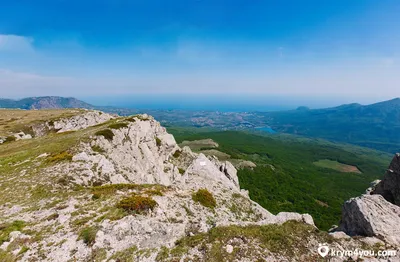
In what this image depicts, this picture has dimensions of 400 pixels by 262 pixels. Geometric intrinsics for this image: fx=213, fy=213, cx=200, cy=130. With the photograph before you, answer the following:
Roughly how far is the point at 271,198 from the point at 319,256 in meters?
102

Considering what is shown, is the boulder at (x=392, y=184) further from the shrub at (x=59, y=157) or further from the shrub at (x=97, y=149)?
the shrub at (x=59, y=157)

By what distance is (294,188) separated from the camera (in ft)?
437

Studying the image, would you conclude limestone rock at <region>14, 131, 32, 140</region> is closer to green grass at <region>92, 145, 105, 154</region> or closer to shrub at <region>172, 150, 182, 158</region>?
green grass at <region>92, 145, 105, 154</region>

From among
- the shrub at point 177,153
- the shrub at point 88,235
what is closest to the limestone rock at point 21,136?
the shrub at point 177,153

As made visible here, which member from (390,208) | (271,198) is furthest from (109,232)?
(271,198)

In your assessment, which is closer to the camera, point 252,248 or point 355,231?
point 252,248

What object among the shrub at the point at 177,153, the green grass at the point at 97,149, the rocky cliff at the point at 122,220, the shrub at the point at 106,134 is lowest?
the shrub at the point at 177,153

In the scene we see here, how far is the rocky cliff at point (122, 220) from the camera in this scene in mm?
13992

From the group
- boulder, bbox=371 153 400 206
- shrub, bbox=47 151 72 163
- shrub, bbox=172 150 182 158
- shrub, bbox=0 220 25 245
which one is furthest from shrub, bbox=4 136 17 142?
boulder, bbox=371 153 400 206

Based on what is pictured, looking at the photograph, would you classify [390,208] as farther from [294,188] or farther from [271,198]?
[294,188]

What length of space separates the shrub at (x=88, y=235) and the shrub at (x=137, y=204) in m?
3.38

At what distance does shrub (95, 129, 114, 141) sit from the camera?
39.5 metres

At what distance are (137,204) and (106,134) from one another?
82.1 ft

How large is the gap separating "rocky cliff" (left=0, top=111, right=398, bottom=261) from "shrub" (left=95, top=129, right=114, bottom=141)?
19.4 ft
